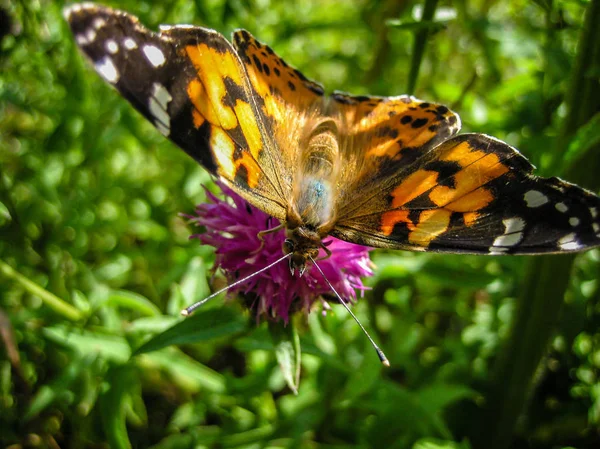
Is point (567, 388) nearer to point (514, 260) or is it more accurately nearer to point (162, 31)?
point (514, 260)

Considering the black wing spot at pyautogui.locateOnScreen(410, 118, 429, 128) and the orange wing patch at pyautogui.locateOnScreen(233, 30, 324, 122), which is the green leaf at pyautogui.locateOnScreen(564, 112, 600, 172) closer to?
the black wing spot at pyautogui.locateOnScreen(410, 118, 429, 128)

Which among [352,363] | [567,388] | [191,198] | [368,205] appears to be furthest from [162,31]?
[567,388]

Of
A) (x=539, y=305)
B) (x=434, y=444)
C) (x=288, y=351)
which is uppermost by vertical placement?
(x=288, y=351)

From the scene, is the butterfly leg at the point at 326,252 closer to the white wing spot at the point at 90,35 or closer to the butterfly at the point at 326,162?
the butterfly at the point at 326,162

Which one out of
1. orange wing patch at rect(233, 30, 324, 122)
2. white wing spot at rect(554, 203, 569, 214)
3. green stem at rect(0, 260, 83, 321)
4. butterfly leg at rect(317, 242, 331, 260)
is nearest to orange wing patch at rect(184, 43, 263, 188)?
orange wing patch at rect(233, 30, 324, 122)

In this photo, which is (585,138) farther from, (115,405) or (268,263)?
(115,405)

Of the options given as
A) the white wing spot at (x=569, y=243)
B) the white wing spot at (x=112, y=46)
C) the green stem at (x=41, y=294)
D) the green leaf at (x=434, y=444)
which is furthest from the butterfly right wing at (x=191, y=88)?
the green leaf at (x=434, y=444)

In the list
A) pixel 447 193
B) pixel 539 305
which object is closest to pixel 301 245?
pixel 447 193
